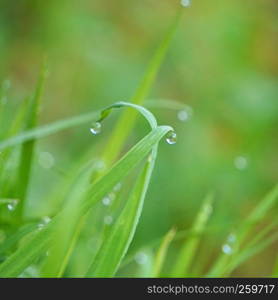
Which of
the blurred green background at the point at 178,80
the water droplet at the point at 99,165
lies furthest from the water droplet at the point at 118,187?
the blurred green background at the point at 178,80

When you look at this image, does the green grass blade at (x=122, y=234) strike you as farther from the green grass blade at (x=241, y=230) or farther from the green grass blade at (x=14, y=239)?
the green grass blade at (x=241, y=230)

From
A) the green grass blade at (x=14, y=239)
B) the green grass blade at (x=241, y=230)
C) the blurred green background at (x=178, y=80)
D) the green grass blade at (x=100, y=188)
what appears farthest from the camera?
the blurred green background at (x=178, y=80)

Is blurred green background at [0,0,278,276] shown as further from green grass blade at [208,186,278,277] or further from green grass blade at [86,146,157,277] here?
green grass blade at [86,146,157,277]

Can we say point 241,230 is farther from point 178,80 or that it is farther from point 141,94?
point 178,80

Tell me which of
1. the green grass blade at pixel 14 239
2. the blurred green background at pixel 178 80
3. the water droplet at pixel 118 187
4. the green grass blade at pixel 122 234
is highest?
the green grass blade at pixel 122 234

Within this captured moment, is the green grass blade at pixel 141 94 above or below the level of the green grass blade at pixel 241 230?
above

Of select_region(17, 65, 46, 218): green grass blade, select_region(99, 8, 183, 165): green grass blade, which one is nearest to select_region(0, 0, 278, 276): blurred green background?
select_region(99, 8, 183, 165): green grass blade
